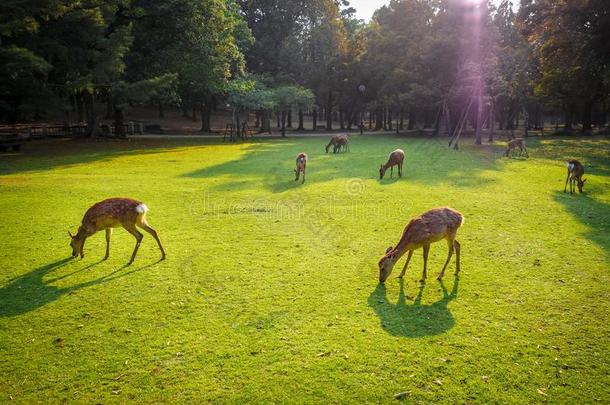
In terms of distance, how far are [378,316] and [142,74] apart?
32.4 m

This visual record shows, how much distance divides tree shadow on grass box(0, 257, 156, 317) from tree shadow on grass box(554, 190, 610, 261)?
9697 mm

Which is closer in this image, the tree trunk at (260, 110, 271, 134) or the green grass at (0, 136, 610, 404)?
the green grass at (0, 136, 610, 404)

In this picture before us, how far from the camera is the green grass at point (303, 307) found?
4496 millimetres

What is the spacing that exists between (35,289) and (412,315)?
20.1 feet

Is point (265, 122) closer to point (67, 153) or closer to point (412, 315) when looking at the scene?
point (67, 153)

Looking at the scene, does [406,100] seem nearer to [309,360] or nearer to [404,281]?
[404,281]

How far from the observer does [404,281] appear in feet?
23.1

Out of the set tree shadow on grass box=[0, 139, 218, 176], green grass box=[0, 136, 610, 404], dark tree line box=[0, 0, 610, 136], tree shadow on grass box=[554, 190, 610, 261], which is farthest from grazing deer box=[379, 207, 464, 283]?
dark tree line box=[0, 0, 610, 136]

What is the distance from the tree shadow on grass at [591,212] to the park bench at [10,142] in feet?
99.6

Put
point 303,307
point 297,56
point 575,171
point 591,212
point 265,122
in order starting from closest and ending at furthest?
point 303,307 < point 591,212 < point 575,171 < point 297,56 < point 265,122

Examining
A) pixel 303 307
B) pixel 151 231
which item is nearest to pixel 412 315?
pixel 303 307

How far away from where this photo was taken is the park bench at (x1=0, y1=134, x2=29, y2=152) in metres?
25.6

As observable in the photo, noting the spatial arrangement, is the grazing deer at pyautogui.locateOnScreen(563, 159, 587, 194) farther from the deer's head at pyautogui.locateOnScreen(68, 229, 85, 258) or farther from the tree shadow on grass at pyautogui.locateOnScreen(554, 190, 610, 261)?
the deer's head at pyautogui.locateOnScreen(68, 229, 85, 258)

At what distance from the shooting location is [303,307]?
6.11m
